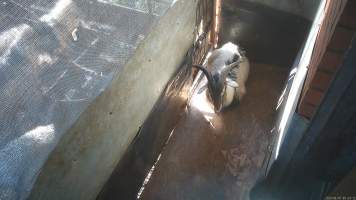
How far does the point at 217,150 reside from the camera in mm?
3898

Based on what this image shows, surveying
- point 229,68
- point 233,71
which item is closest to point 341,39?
point 229,68

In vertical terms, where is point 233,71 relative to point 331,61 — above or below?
below

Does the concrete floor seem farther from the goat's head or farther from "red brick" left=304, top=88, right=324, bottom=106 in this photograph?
"red brick" left=304, top=88, right=324, bottom=106

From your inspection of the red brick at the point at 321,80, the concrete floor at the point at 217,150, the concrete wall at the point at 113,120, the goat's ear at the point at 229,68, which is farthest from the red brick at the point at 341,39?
the goat's ear at the point at 229,68

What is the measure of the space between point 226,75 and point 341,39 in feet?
7.68

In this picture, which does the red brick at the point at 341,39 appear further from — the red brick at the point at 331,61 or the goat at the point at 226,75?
the goat at the point at 226,75

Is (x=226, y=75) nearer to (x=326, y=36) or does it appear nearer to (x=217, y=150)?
(x=217, y=150)

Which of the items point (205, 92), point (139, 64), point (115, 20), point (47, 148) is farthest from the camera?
point (205, 92)

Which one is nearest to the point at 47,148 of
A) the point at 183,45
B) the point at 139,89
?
the point at 139,89

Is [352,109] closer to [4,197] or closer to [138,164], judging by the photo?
[4,197]

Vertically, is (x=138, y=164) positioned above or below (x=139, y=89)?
below

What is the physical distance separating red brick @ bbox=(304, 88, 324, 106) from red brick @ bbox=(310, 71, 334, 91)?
0.04 metres

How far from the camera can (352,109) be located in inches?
66.4

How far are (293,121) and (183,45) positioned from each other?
1585 millimetres
